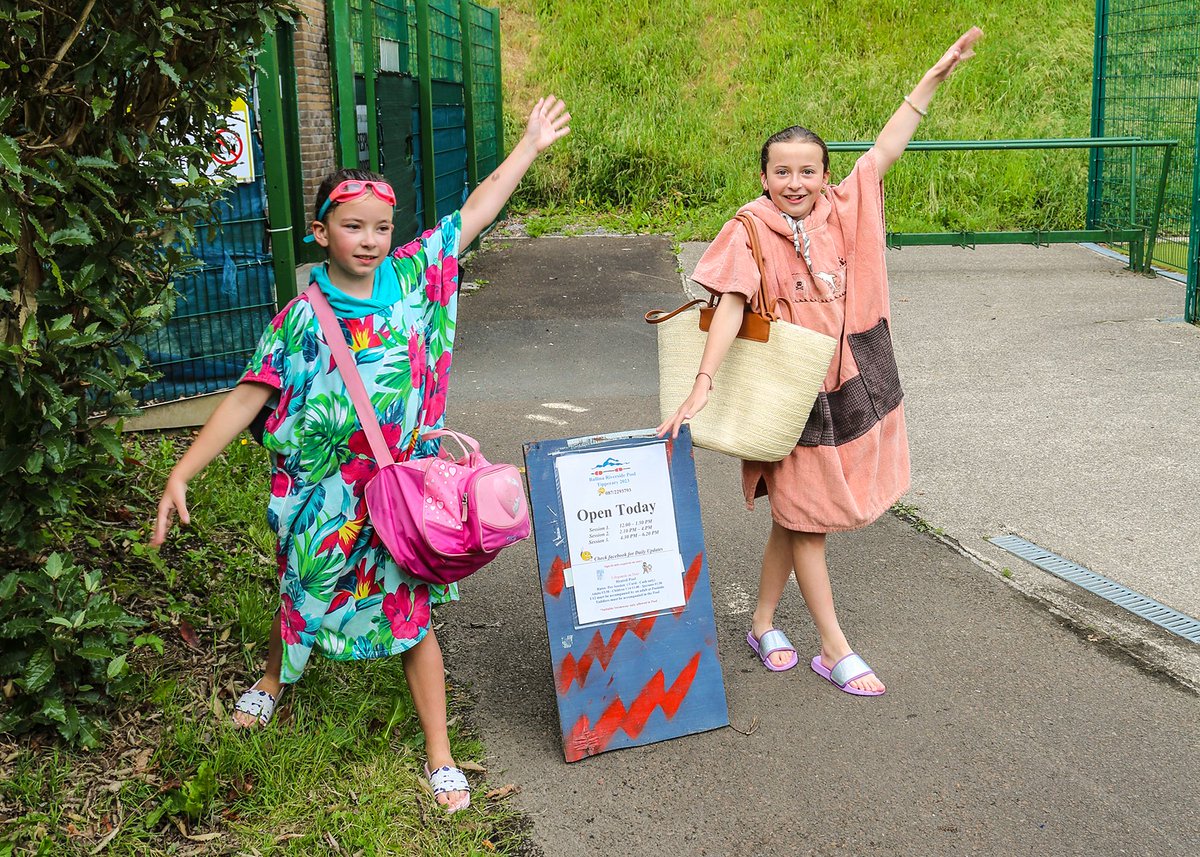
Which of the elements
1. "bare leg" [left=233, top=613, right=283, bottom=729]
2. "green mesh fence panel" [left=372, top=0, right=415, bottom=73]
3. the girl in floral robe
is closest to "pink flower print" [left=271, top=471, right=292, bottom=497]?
the girl in floral robe

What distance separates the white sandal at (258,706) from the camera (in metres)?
3.54

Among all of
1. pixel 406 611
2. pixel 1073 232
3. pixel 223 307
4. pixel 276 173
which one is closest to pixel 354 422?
pixel 406 611

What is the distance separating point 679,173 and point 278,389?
553 inches

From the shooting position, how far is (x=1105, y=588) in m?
4.64

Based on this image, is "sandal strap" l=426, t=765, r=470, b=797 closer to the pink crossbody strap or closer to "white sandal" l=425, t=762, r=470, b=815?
"white sandal" l=425, t=762, r=470, b=815

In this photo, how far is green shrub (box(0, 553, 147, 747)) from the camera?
10.4 feet

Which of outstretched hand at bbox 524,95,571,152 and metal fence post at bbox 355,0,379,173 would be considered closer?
outstretched hand at bbox 524,95,571,152

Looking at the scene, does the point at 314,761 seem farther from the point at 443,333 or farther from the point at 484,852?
the point at 443,333

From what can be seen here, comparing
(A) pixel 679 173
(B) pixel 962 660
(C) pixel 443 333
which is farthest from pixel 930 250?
(C) pixel 443 333

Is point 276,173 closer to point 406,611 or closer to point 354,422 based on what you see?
point 354,422

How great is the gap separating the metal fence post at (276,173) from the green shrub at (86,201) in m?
2.64

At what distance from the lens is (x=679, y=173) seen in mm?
16594

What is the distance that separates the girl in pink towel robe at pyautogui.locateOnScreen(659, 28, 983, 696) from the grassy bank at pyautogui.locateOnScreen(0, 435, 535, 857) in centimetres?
124

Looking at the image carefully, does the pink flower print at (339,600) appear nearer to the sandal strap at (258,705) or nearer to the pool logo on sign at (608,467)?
the sandal strap at (258,705)
